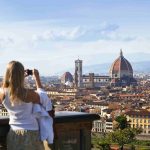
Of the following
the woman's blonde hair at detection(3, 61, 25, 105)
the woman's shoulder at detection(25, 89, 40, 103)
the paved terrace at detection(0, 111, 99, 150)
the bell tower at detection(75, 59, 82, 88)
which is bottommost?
the paved terrace at detection(0, 111, 99, 150)

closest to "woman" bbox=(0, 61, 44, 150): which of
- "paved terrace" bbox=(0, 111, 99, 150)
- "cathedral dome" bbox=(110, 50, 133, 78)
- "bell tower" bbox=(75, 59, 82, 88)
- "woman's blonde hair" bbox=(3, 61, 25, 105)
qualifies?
"woman's blonde hair" bbox=(3, 61, 25, 105)

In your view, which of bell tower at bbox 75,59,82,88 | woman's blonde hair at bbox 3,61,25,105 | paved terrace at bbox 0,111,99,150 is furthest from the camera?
bell tower at bbox 75,59,82,88

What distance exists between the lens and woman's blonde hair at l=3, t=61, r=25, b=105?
2.81 m

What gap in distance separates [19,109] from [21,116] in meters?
0.04

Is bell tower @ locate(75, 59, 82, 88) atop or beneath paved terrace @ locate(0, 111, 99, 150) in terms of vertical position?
atop

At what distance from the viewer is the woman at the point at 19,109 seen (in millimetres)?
2814

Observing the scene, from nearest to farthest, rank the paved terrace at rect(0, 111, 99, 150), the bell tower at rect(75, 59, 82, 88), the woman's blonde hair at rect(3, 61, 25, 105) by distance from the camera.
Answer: the woman's blonde hair at rect(3, 61, 25, 105) < the paved terrace at rect(0, 111, 99, 150) < the bell tower at rect(75, 59, 82, 88)

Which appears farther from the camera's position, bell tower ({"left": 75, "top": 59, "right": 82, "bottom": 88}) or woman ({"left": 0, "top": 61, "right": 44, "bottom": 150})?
bell tower ({"left": 75, "top": 59, "right": 82, "bottom": 88})

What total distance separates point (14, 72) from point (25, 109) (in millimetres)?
228

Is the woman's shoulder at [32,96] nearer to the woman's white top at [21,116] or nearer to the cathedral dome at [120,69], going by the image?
the woman's white top at [21,116]

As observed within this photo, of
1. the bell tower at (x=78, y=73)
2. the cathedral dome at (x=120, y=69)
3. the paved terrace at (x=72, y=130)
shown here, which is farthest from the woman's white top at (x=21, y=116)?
the cathedral dome at (x=120, y=69)

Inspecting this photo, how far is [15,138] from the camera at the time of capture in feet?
9.39

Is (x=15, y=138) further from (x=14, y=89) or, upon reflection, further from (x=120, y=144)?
(x=120, y=144)

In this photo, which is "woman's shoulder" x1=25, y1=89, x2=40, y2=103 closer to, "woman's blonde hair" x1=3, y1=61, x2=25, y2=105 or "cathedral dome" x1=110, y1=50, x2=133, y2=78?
"woman's blonde hair" x1=3, y1=61, x2=25, y2=105
